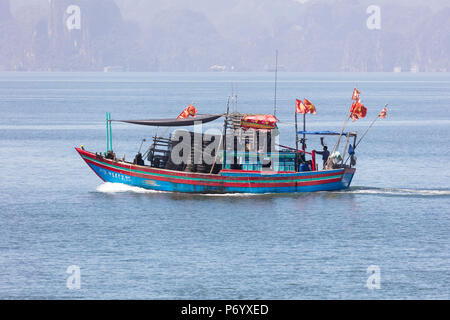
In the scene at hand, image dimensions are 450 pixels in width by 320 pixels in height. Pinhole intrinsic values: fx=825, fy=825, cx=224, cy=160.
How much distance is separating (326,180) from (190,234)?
1254 centimetres

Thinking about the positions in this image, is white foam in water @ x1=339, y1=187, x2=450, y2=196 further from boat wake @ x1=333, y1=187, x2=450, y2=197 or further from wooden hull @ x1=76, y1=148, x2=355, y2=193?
wooden hull @ x1=76, y1=148, x2=355, y2=193

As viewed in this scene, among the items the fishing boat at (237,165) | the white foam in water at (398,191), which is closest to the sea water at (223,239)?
the white foam in water at (398,191)

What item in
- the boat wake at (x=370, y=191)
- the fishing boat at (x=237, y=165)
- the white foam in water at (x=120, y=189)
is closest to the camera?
the fishing boat at (x=237, y=165)

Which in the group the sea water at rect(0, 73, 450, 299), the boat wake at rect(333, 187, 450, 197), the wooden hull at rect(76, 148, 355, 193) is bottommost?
the sea water at rect(0, 73, 450, 299)

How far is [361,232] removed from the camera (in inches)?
1793

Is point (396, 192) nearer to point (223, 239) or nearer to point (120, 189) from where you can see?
point (223, 239)

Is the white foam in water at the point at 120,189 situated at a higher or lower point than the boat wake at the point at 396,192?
higher

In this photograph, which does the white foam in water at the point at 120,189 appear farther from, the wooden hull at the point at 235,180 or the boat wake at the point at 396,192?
the boat wake at the point at 396,192

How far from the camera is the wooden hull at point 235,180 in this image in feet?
173

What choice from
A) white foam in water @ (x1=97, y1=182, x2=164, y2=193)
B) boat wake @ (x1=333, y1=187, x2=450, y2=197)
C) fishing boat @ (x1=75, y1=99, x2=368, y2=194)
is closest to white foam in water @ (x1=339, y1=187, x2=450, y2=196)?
boat wake @ (x1=333, y1=187, x2=450, y2=197)

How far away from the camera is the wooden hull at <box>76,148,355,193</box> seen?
2074 inches

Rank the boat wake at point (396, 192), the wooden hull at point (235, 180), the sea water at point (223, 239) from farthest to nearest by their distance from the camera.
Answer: the boat wake at point (396, 192), the wooden hull at point (235, 180), the sea water at point (223, 239)

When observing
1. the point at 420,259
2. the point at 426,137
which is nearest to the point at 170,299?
the point at 420,259

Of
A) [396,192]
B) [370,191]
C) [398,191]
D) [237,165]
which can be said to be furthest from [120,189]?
[398,191]
